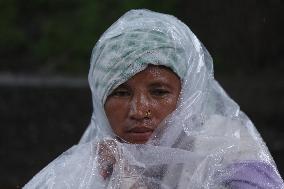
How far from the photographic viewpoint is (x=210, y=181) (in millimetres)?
1839

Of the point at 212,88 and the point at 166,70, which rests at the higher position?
the point at 166,70

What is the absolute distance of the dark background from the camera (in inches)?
202

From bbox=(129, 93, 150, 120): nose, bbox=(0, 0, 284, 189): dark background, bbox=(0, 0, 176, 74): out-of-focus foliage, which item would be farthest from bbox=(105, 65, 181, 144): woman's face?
bbox=(0, 0, 176, 74): out-of-focus foliage

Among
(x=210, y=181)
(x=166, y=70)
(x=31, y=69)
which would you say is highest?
(x=166, y=70)

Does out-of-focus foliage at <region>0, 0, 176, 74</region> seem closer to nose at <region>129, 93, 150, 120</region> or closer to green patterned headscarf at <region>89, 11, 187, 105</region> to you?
green patterned headscarf at <region>89, 11, 187, 105</region>

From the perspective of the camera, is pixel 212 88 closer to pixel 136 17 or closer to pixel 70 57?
pixel 136 17

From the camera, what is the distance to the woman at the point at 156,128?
1.86 meters

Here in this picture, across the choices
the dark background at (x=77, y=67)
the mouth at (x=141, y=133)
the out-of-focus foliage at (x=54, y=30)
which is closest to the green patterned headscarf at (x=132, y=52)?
the mouth at (x=141, y=133)

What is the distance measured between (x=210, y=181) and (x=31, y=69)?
16.0 ft

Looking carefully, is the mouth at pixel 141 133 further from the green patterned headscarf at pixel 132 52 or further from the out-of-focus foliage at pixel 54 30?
the out-of-focus foliage at pixel 54 30

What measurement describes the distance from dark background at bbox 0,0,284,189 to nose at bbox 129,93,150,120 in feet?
8.66

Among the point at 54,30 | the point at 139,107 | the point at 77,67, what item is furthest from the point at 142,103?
the point at 54,30

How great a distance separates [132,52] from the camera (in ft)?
6.57

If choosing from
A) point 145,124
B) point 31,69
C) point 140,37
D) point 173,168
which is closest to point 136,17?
point 140,37
